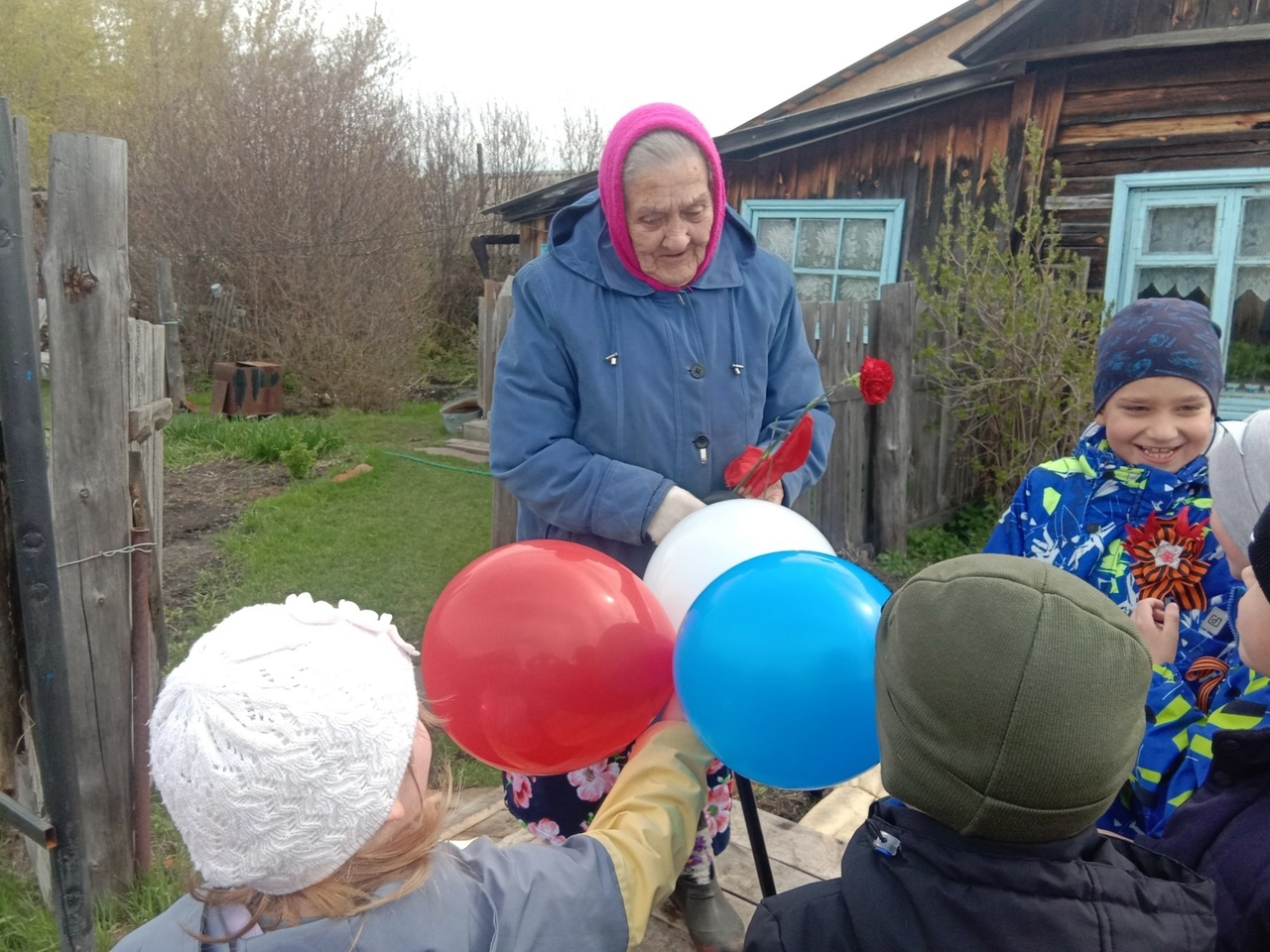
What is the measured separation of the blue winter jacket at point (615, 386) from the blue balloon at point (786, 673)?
0.52 m

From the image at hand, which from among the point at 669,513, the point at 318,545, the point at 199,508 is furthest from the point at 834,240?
the point at 669,513

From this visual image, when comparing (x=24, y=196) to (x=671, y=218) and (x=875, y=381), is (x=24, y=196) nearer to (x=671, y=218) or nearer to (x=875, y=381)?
(x=671, y=218)

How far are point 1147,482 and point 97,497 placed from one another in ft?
8.51

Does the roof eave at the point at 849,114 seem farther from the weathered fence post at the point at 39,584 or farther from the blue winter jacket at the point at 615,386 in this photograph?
the weathered fence post at the point at 39,584

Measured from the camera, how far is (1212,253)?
5973 millimetres

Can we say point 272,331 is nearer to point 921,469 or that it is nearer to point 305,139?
point 305,139

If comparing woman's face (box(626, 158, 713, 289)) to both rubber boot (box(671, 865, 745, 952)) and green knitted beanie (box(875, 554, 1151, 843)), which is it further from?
rubber boot (box(671, 865, 745, 952))

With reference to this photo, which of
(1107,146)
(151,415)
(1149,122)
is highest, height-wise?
(1149,122)

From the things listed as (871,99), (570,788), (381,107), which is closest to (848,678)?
(570,788)

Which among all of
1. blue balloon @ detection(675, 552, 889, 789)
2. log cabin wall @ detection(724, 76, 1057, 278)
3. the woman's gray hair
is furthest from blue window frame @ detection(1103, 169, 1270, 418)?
blue balloon @ detection(675, 552, 889, 789)

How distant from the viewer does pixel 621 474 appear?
1921mm

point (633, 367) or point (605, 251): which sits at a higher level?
point (605, 251)

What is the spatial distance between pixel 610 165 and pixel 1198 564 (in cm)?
142

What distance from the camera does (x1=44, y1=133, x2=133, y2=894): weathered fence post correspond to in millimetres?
2395
